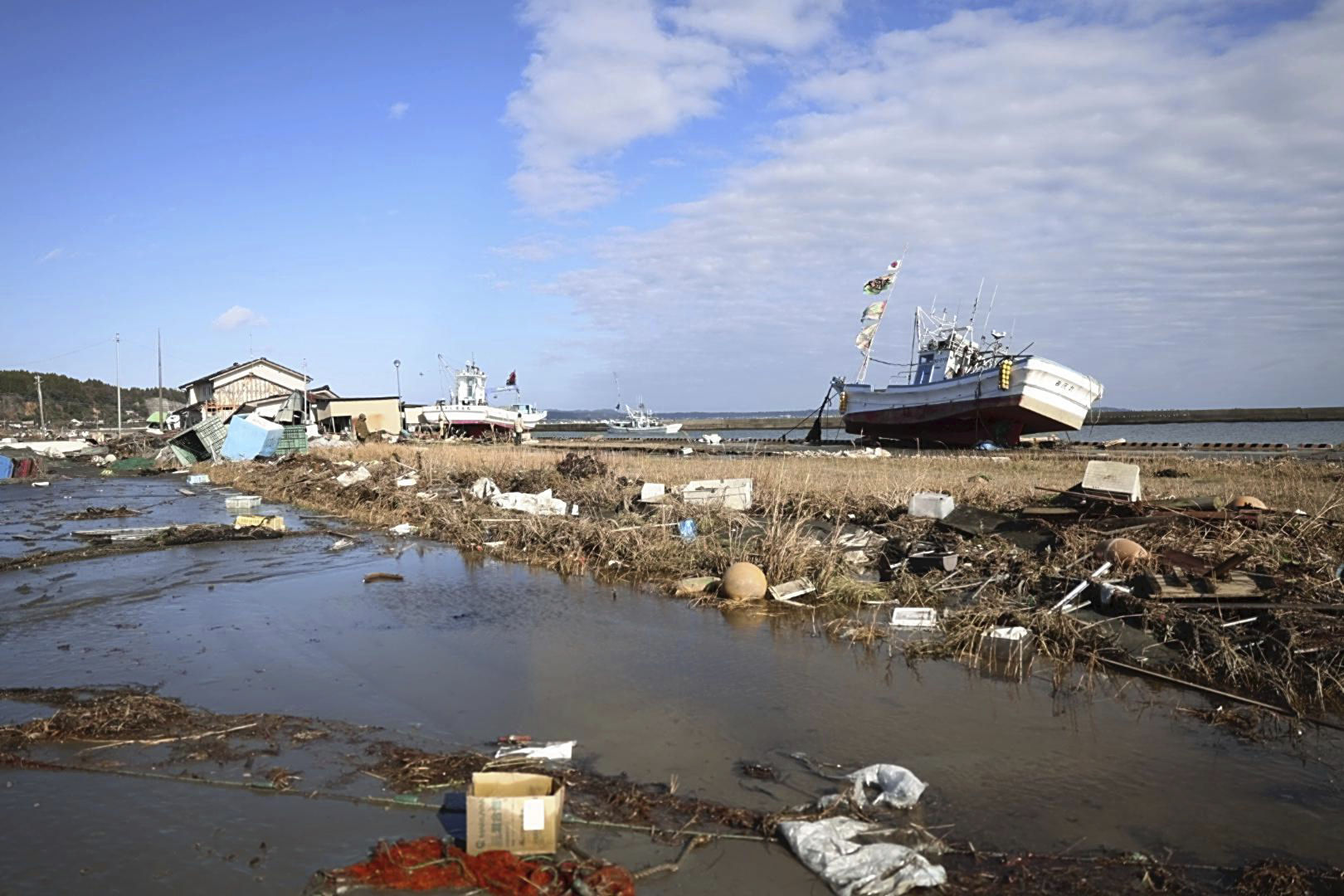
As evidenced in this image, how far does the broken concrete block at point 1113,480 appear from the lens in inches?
386

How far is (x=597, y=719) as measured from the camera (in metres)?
5.72

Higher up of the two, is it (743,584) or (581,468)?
(581,468)

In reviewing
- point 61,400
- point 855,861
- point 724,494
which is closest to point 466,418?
point 724,494

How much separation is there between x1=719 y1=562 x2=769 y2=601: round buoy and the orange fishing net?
5.43m

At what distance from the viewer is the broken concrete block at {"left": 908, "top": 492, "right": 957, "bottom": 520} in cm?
1091

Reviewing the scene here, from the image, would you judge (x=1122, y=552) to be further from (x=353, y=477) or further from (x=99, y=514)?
(x=99, y=514)

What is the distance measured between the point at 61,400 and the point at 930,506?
84864 mm

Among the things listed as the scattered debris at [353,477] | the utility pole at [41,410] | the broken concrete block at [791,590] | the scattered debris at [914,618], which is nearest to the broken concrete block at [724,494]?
the broken concrete block at [791,590]

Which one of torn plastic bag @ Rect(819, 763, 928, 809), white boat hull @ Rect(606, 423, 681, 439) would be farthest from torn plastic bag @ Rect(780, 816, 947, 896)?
white boat hull @ Rect(606, 423, 681, 439)

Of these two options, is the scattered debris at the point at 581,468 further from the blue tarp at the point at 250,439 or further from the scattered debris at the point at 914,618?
the blue tarp at the point at 250,439

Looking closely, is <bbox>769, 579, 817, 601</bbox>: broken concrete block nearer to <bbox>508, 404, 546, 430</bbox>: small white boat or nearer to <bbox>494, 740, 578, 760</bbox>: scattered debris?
<bbox>494, 740, 578, 760</bbox>: scattered debris

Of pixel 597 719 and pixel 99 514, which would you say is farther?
pixel 99 514

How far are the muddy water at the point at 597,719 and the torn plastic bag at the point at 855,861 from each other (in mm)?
111

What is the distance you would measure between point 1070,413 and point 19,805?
32206mm
